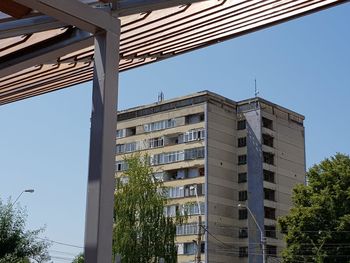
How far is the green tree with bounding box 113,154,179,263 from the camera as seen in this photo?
35719 millimetres

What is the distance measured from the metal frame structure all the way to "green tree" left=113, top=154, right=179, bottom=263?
86.4 feet

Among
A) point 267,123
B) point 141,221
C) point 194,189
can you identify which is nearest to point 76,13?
point 141,221

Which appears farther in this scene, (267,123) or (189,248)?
(267,123)

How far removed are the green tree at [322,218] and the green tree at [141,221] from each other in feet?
23.0

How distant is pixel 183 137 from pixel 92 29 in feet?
207

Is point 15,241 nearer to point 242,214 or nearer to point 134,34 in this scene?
point 134,34

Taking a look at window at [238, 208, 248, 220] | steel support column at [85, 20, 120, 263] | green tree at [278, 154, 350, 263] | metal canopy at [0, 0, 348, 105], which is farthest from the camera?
window at [238, 208, 248, 220]

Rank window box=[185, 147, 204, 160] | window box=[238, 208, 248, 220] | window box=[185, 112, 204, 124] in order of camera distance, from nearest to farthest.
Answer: window box=[185, 147, 204, 160], window box=[238, 208, 248, 220], window box=[185, 112, 204, 124]

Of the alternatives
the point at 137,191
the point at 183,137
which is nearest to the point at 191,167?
the point at 183,137

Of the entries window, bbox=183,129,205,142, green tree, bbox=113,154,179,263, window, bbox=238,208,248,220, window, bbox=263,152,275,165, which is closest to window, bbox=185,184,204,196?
window, bbox=183,129,205,142

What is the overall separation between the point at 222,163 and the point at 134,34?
5913 cm

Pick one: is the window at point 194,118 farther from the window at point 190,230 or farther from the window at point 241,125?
the window at point 190,230

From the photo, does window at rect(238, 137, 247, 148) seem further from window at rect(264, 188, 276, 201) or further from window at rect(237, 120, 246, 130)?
window at rect(264, 188, 276, 201)

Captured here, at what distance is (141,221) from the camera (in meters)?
37.1
